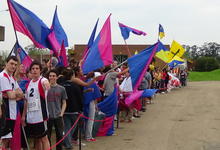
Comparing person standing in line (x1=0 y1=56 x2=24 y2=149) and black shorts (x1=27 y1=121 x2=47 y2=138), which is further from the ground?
person standing in line (x1=0 y1=56 x2=24 y2=149)

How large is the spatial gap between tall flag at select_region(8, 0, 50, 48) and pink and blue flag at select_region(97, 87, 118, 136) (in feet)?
6.77

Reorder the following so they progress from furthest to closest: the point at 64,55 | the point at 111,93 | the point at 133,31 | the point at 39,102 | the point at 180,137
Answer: the point at 133,31
the point at 111,93
the point at 180,137
the point at 64,55
the point at 39,102

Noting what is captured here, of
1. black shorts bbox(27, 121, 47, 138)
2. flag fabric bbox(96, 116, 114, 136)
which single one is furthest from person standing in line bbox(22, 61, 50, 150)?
flag fabric bbox(96, 116, 114, 136)

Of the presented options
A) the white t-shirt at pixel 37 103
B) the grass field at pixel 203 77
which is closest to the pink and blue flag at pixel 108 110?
the white t-shirt at pixel 37 103

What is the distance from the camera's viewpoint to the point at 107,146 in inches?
321

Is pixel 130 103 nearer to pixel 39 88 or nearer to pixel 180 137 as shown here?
pixel 180 137

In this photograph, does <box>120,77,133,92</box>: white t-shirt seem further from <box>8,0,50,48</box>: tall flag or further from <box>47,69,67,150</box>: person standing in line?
<box>47,69,67,150</box>: person standing in line

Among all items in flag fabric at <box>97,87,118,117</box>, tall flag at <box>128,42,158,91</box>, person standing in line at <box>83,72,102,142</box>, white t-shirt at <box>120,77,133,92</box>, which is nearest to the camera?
person standing in line at <box>83,72,102,142</box>

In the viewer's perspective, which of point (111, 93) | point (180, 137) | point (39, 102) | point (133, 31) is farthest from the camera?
point (133, 31)

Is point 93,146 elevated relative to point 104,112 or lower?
lower

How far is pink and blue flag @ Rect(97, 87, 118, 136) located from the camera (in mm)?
9273

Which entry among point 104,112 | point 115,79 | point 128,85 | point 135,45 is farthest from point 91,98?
point 135,45

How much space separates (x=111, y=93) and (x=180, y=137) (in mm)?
2156

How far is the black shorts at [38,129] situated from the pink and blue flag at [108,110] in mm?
3334
